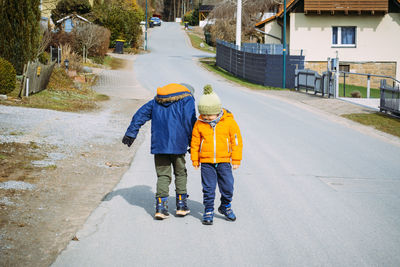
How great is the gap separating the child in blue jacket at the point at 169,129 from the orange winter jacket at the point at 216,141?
166mm

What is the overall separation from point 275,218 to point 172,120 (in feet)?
5.12

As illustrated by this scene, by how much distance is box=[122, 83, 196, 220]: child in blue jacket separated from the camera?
6008 mm

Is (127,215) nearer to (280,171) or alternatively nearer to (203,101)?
(203,101)

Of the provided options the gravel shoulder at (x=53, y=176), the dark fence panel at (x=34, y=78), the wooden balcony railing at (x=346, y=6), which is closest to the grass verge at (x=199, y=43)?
the wooden balcony railing at (x=346, y=6)

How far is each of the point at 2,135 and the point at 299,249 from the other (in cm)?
738

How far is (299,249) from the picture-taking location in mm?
5062

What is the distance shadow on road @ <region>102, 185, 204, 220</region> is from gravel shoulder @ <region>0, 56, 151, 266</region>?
0.81 feet

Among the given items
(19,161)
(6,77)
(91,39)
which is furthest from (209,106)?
(91,39)

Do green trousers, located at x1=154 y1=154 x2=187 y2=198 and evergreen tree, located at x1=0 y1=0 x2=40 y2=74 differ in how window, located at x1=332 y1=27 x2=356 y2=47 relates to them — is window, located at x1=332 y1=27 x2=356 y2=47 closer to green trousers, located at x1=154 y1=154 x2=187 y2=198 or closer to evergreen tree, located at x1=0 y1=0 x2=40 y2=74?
evergreen tree, located at x1=0 y1=0 x2=40 y2=74

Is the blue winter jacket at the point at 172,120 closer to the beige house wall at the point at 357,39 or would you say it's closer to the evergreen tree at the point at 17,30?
the evergreen tree at the point at 17,30

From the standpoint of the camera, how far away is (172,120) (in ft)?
19.8

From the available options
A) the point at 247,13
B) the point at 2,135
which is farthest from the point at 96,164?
the point at 247,13

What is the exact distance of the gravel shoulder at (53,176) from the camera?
17.1 feet

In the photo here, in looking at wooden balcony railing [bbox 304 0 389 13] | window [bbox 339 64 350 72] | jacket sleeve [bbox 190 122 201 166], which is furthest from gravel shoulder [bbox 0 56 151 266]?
window [bbox 339 64 350 72]
